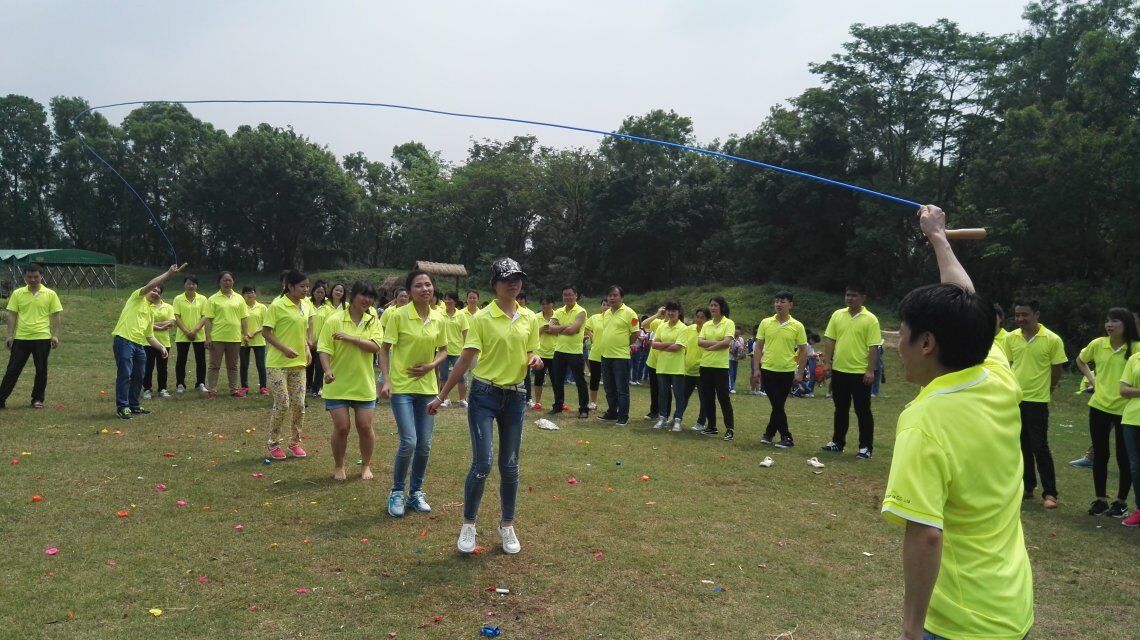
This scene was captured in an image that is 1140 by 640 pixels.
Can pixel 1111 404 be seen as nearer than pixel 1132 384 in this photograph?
No

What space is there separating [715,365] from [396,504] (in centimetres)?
646

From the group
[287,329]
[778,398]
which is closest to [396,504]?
[287,329]

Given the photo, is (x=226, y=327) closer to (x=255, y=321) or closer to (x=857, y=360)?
(x=255, y=321)

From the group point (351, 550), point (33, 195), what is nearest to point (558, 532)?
point (351, 550)

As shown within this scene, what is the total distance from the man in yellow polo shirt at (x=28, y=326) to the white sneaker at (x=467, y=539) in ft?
29.4

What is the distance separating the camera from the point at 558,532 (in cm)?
645

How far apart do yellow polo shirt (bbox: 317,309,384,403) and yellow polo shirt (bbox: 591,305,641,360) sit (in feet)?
19.2

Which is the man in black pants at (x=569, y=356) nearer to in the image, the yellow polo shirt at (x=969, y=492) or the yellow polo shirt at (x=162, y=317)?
the yellow polo shirt at (x=162, y=317)

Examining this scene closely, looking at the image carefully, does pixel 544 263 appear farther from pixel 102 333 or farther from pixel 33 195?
pixel 33 195

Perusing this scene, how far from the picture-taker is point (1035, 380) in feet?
27.5

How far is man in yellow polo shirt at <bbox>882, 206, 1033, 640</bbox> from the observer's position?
2.22 meters

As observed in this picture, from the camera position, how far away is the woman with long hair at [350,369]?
7.67 meters

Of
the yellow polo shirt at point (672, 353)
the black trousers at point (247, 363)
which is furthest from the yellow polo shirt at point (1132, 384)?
the black trousers at point (247, 363)

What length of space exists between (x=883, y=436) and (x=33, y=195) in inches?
2522
